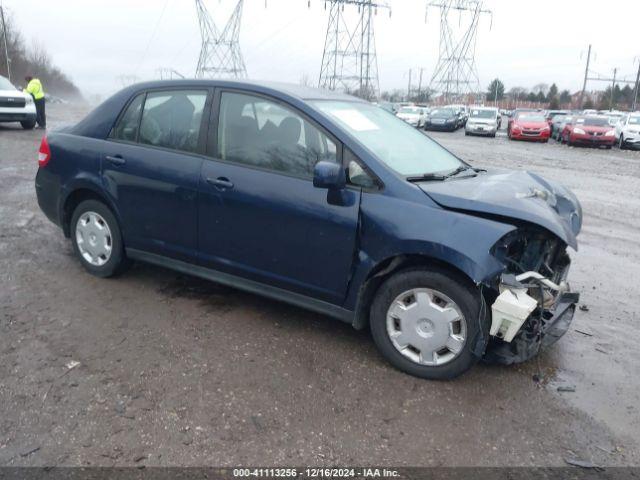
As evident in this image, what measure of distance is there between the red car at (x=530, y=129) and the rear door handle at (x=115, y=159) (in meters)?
25.4

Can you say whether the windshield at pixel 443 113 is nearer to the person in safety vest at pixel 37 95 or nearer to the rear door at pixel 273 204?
the person in safety vest at pixel 37 95

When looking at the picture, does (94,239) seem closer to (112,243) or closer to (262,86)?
(112,243)

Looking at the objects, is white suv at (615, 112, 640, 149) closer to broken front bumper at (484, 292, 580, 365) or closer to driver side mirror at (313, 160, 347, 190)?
broken front bumper at (484, 292, 580, 365)

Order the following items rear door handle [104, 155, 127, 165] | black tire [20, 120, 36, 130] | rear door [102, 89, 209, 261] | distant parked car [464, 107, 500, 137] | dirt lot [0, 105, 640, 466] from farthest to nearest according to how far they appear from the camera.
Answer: distant parked car [464, 107, 500, 137] → black tire [20, 120, 36, 130] → rear door handle [104, 155, 127, 165] → rear door [102, 89, 209, 261] → dirt lot [0, 105, 640, 466]

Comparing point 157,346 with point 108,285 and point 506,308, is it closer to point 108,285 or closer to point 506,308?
point 108,285

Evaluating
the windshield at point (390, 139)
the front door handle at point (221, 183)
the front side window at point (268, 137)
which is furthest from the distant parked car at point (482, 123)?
the front door handle at point (221, 183)

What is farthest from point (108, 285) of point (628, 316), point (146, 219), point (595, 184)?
point (595, 184)

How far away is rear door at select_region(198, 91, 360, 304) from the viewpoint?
354 cm

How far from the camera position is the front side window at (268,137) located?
3695 millimetres

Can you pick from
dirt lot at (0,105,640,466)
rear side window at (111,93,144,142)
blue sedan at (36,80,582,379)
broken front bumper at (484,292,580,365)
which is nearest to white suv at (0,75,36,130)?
dirt lot at (0,105,640,466)

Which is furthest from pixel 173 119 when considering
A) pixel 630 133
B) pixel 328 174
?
pixel 630 133

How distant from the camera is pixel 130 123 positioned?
4.50 metres

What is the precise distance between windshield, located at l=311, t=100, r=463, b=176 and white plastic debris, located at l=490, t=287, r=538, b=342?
3.36 feet

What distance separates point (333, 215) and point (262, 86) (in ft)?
3.92
